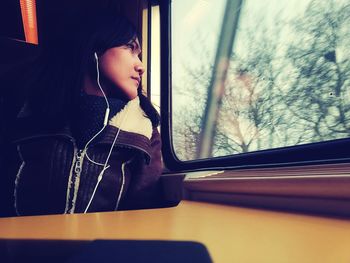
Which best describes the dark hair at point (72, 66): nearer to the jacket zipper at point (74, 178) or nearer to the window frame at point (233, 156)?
the jacket zipper at point (74, 178)

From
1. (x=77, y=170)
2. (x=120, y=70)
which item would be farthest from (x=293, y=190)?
(x=120, y=70)

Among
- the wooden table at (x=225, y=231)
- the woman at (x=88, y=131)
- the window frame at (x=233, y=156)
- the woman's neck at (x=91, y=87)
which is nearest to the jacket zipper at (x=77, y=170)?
the woman at (x=88, y=131)

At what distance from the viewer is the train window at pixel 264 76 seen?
864mm

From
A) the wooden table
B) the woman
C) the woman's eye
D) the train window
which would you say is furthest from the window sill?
the woman's eye

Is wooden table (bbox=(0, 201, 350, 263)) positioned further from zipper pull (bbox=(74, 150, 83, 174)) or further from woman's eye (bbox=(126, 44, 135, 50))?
woman's eye (bbox=(126, 44, 135, 50))

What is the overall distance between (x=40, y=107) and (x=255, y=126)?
965mm

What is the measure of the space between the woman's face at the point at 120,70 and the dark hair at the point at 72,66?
0.04m

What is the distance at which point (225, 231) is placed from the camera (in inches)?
19.8

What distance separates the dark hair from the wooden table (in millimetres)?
Answer: 699

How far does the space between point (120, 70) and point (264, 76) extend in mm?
703

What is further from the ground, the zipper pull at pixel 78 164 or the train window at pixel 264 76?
the train window at pixel 264 76

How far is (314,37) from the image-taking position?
927 mm

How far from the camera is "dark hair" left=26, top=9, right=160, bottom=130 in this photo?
4.09 feet

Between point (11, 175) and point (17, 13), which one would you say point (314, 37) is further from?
point (17, 13)
